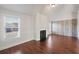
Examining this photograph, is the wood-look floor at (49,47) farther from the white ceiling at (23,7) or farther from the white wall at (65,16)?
the white ceiling at (23,7)

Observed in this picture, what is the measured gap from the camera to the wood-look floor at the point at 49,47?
234cm

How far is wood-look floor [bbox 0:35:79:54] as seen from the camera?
2.34 meters

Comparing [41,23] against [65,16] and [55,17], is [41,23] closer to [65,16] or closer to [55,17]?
[55,17]

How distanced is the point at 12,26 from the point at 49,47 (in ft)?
3.31

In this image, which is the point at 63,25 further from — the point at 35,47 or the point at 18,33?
the point at 18,33

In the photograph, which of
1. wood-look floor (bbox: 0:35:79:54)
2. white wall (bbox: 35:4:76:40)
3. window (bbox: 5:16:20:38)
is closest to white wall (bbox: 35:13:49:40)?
white wall (bbox: 35:4:76:40)

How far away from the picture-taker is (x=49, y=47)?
7.85 feet

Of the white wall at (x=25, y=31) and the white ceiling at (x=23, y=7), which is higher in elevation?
the white ceiling at (x=23, y=7)

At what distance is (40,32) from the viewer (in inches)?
102

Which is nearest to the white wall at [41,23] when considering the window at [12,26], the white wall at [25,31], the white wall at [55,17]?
the white wall at [55,17]

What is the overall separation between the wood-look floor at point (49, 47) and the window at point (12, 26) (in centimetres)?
31

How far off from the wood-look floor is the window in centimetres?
31
